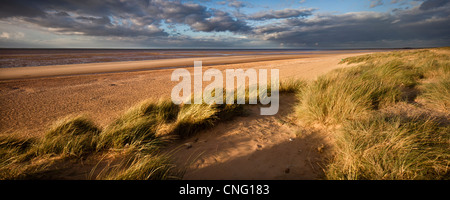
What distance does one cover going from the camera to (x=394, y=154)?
213cm

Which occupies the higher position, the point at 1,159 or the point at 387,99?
the point at 387,99

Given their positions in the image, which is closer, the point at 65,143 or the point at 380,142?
the point at 380,142

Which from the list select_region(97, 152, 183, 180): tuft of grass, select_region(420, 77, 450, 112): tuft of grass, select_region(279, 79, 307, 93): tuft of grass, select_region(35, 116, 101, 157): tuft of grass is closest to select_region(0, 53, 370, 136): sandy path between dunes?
select_region(35, 116, 101, 157): tuft of grass

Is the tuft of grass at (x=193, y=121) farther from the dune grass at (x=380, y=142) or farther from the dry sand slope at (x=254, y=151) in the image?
the dune grass at (x=380, y=142)

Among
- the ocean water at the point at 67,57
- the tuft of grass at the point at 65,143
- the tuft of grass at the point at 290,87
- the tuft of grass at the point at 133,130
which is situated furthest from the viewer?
the ocean water at the point at 67,57

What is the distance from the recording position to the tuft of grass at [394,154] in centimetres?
193

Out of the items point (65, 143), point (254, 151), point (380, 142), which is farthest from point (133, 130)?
point (380, 142)

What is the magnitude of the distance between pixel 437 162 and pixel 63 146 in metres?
4.94

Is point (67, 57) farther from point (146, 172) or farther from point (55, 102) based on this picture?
point (146, 172)

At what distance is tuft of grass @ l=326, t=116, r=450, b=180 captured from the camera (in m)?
1.93

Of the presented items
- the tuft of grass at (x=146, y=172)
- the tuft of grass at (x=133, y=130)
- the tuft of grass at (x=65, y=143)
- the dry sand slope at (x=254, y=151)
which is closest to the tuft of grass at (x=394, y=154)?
the dry sand slope at (x=254, y=151)
